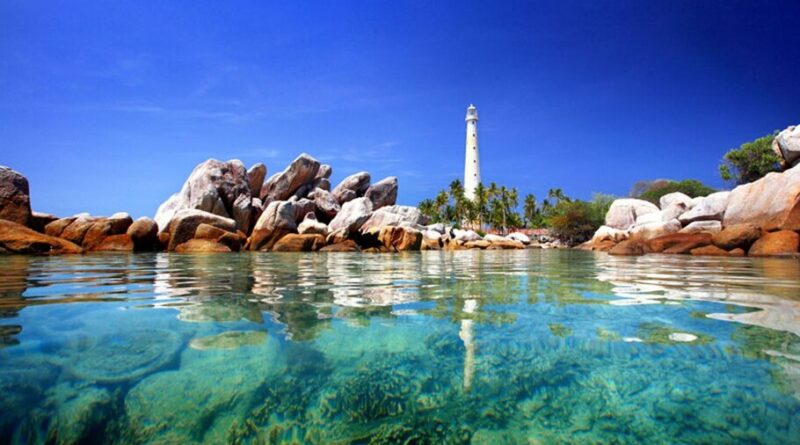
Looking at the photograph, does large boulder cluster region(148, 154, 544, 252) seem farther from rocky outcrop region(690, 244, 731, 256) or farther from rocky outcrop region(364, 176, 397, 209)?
rocky outcrop region(690, 244, 731, 256)

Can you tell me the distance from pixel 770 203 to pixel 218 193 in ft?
89.4

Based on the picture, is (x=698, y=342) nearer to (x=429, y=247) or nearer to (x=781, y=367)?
(x=781, y=367)

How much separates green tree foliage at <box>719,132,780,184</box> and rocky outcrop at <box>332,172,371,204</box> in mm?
34466

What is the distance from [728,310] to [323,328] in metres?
2.92

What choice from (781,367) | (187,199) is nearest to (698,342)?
(781,367)

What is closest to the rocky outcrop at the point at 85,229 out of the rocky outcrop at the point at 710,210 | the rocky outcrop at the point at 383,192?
the rocky outcrop at the point at 383,192

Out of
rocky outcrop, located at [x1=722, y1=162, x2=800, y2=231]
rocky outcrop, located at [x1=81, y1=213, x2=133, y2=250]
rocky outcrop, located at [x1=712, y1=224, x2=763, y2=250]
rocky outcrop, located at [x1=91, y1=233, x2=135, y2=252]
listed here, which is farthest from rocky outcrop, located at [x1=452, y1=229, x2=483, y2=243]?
rocky outcrop, located at [x1=81, y1=213, x2=133, y2=250]

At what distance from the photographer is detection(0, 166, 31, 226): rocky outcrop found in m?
13.0

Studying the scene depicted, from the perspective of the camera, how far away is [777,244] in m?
12.0

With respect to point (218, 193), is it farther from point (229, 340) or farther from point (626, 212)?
point (626, 212)

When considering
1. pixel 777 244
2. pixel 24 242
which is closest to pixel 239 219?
pixel 24 242

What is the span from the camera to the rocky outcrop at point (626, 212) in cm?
3028

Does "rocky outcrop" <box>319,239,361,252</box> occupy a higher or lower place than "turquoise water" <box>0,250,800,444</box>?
higher

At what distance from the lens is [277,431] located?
135cm
